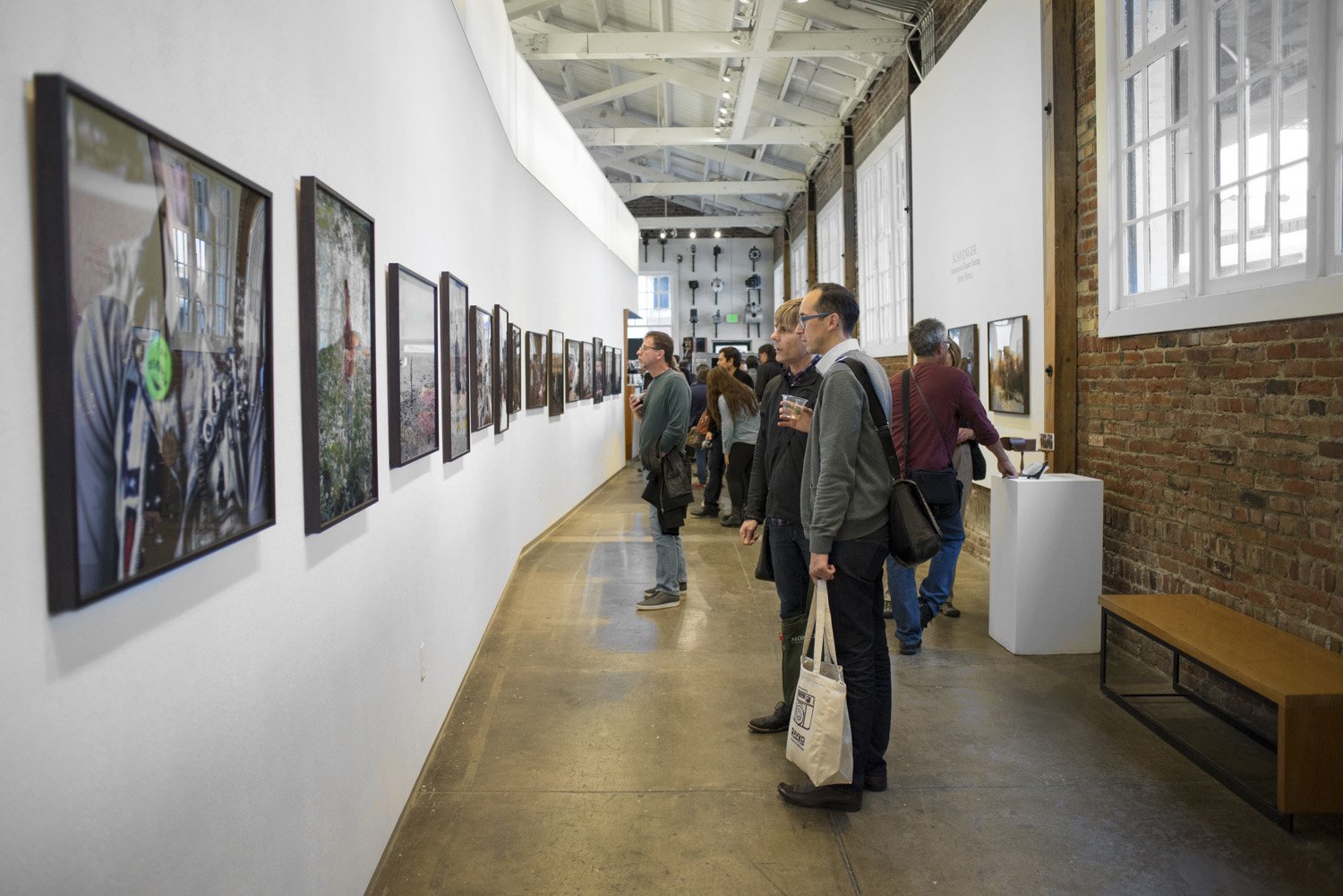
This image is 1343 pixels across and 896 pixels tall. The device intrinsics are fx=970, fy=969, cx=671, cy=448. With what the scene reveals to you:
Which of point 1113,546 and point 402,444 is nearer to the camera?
point 402,444

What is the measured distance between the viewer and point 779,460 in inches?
158

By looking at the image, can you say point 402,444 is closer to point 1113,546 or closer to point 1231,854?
point 1231,854

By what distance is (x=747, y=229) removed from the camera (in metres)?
24.9

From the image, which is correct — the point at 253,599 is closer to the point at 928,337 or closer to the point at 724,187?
the point at 928,337

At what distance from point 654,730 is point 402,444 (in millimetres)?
1775

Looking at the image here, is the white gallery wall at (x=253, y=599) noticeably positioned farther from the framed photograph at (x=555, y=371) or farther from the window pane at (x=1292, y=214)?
the framed photograph at (x=555, y=371)

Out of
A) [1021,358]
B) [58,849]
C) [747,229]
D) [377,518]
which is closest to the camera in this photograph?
[58,849]

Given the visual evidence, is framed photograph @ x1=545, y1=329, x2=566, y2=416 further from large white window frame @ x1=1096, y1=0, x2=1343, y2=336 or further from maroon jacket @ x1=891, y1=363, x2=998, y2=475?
large white window frame @ x1=1096, y1=0, x2=1343, y2=336

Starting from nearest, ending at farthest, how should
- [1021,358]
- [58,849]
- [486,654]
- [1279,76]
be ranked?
[58,849] < [1279,76] < [486,654] < [1021,358]

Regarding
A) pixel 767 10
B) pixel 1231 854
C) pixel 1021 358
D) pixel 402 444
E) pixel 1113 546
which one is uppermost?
pixel 767 10

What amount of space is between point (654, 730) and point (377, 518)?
1795 millimetres

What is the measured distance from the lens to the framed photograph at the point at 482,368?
5000 mm

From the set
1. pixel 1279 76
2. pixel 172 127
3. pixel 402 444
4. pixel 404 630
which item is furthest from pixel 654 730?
pixel 1279 76

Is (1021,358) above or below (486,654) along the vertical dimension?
above
